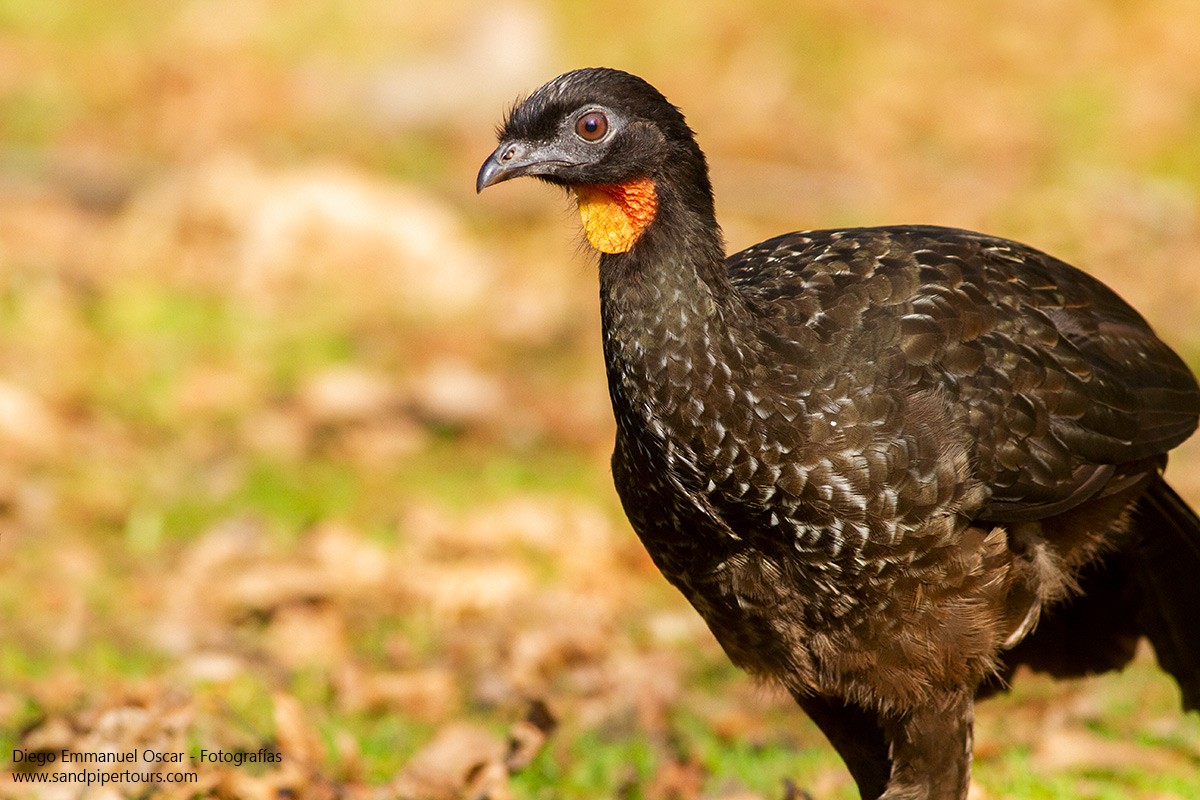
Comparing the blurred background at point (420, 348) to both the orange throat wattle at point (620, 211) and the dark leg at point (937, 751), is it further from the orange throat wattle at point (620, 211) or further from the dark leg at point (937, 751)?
the dark leg at point (937, 751)

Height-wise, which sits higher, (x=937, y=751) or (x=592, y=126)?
(x=592, y=126)

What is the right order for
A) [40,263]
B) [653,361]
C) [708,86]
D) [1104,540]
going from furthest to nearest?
[708,86], [40,263], [1104,540], [653,361]

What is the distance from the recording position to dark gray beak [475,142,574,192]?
4250 mm

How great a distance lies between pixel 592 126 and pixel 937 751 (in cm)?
213

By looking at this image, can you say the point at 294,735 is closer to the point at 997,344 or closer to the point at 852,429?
the point at 852,429

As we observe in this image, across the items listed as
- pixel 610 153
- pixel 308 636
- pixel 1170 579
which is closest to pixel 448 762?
pixel 308 636

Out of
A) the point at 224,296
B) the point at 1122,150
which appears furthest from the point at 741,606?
the point at 1122,150

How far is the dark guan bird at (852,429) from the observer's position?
13.8ft

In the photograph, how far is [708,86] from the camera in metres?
14.7

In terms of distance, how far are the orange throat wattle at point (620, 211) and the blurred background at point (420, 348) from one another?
0.46m

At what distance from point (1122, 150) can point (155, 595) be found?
9.98 m

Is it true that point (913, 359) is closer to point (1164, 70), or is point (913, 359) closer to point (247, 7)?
point (1164, 70)

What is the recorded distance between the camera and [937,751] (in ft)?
15.0

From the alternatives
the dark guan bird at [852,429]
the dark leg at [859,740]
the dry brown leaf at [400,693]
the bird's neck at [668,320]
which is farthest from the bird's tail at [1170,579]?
the dry brown leaf at [400,693]
